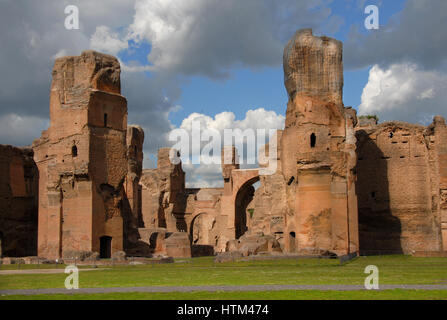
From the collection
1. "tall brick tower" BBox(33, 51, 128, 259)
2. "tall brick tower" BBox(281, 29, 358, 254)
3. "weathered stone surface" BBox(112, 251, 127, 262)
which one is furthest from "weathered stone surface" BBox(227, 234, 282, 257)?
"tall brick tower" BBox(33, 51, 128, 259)

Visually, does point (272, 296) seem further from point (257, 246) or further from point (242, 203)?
point (242, 203)

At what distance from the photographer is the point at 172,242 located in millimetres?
31078

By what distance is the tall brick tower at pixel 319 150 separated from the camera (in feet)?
82.6

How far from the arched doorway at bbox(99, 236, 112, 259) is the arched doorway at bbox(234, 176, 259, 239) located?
56.5 feet

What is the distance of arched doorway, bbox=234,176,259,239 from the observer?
44469 mm

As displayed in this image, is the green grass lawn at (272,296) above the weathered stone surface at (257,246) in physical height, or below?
above

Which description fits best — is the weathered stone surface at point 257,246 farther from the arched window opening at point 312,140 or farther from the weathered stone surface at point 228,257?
the arched window opening at point 312,140

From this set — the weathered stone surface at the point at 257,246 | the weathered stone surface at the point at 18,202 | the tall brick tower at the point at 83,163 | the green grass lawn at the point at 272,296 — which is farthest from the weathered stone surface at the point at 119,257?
the green grass lawn at the point at 272,296

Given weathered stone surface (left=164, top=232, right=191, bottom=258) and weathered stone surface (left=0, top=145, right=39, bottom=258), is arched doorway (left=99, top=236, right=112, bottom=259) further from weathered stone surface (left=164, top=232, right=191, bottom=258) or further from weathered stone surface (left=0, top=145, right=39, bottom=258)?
weathered stone surface (left=0, top=145, right=39, bottom=258)

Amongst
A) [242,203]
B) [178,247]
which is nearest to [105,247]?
[178,247]

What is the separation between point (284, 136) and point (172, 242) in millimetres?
8691

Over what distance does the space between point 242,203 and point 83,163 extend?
2034cm

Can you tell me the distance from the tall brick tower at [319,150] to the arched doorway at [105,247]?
28.8ft

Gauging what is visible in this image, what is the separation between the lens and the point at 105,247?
28.3m
